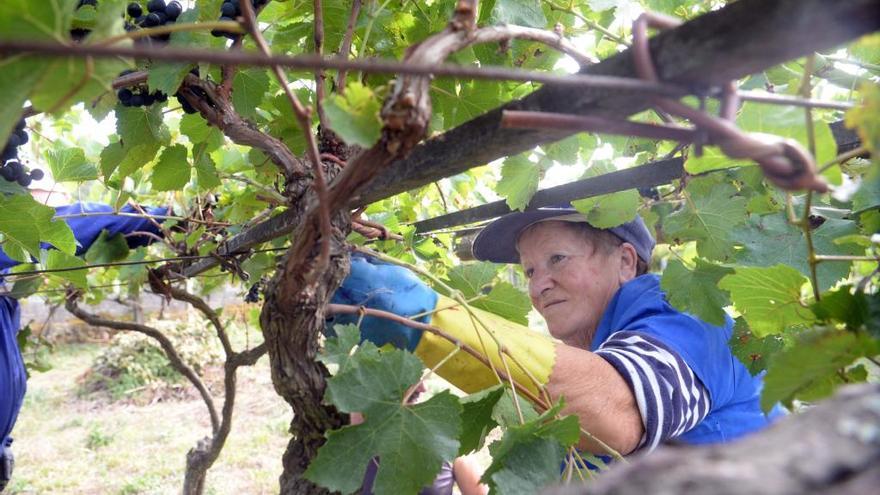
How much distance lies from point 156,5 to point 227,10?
0.24 m

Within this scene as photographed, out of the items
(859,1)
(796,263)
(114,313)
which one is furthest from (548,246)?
(114,313)

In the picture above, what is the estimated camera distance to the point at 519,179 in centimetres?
154

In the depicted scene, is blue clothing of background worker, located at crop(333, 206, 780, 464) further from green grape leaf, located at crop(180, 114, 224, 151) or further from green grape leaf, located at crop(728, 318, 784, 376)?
green grape leaf, located at crop(180, 114, 224, 151)

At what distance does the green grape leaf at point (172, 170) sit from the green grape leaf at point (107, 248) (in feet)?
2.43

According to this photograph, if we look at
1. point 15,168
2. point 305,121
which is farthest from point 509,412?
point 15,168

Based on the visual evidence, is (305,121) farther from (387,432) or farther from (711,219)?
(711,219)

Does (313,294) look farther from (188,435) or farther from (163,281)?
(188,435)

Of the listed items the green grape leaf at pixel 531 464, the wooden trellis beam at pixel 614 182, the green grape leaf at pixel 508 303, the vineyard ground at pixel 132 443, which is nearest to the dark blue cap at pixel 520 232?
the wooden trellis beam at pixel 614 182

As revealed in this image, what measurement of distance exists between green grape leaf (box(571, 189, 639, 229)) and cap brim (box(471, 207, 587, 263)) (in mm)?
399

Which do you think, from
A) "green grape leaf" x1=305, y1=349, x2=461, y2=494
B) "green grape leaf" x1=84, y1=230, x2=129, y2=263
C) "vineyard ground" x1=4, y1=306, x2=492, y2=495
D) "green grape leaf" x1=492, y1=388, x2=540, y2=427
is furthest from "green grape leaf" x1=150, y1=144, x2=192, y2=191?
"vineyard ground" x1=4, y1=306, x2=492, y2=495

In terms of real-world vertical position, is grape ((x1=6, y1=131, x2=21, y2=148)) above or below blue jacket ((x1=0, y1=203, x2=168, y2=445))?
below

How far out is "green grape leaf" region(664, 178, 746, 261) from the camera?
1458 mm

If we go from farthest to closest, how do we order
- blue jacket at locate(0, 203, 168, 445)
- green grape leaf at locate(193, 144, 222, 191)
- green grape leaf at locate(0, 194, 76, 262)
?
blue jacket at locate(0, 203, 168, 445) < green grape leaf at locate(193, 144, 222, 191) < green grape leaf at locate(0, 194, 76, 262)

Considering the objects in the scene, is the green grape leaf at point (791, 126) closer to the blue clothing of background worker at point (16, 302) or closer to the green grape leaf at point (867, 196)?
the green grape leaf at point (867, 196)
